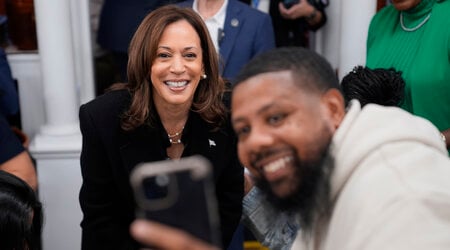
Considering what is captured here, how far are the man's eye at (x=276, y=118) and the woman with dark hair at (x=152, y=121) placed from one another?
1.14m

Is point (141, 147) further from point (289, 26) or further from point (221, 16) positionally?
point (289, 26)

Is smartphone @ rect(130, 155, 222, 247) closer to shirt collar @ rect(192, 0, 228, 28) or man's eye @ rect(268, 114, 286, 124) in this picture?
man's eye @ rect(268, 114, 286, 124)

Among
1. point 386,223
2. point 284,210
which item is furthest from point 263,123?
point 386,223

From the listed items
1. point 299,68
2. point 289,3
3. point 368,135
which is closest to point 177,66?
point 299,68

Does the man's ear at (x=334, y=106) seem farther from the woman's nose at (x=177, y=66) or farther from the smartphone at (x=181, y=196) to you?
the woman's nose at (x=177, y=66)

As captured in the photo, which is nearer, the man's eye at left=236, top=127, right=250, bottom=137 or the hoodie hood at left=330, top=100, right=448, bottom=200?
the hoodie hood at left=330, top=100, right=448, bottom=200

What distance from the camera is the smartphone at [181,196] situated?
1308mm

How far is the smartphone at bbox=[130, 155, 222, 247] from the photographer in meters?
1.31

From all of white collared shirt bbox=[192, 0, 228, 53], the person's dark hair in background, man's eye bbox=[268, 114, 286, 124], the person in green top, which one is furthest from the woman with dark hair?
man's eye bbox=[268, 114, 286, 124]

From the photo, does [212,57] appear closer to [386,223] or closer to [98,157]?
[98,157]

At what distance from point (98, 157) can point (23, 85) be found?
6.00ft

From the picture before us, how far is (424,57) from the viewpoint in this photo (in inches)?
116

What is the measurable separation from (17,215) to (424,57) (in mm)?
1847

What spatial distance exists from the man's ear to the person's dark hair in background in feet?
3.50
